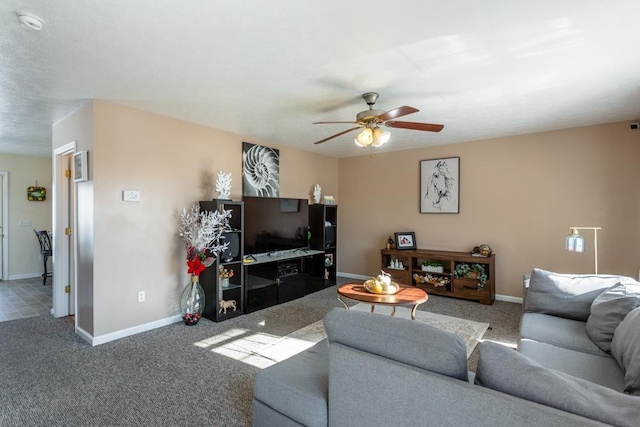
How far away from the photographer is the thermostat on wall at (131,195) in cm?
344

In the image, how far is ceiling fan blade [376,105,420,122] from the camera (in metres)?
2.64

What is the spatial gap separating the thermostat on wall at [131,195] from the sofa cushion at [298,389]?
8.49ft

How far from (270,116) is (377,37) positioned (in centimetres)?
193

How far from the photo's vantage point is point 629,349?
1.70 m

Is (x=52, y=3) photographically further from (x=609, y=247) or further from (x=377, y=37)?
(x=609, y=247)

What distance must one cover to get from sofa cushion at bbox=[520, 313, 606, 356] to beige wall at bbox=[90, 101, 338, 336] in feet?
11.8

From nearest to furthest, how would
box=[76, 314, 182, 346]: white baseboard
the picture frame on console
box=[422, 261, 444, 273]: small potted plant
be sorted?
box=[76, 314, 182, 346]: white baseboard
box=[422, 261, 444, 273]: small potted plant
the picture frame on console

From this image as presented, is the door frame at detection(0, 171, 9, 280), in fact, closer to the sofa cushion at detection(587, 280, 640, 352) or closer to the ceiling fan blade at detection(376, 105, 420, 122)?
the ceiling fan blade at detection(376, 105, 420, 122)

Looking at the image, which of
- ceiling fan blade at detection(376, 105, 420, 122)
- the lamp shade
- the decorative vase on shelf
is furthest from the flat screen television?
the lamp shade

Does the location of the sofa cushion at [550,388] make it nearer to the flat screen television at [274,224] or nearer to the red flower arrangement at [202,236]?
the red flower arrangement at [202,236]

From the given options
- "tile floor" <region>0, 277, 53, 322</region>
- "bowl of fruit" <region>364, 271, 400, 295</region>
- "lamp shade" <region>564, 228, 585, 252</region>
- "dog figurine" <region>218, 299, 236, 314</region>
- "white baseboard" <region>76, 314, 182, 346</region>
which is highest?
"lamp shade" <region>564, 228, 585, 252</region>

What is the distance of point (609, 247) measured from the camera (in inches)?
162

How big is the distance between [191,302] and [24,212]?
197 inches

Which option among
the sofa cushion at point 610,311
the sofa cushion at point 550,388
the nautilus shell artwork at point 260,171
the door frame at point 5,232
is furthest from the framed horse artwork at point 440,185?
the door frame at point 5,232
